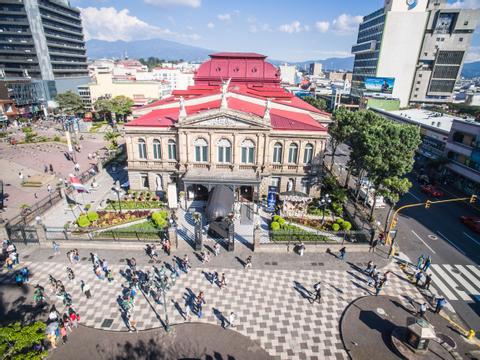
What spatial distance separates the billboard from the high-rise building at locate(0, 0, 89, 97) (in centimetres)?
13750

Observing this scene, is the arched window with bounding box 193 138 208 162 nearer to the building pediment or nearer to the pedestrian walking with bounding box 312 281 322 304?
the building pediment

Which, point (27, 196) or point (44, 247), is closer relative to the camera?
point (44, 247)

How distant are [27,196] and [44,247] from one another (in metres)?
19.9

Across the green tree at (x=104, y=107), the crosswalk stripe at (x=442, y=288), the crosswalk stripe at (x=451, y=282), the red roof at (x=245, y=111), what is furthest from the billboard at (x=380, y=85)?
the crosswalk stripe at (x=442, y=288)

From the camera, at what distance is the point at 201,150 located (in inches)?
1704

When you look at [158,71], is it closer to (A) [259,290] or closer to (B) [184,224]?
(B) [184,224]

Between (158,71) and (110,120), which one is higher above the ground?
(158,71)

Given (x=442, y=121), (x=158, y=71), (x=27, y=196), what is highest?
(x=158, y=71)

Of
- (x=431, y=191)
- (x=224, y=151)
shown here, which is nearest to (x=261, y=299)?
(x=224, y=151)

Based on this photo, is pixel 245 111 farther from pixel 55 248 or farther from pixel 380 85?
pixel 380 85

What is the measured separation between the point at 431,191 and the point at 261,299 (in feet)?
134

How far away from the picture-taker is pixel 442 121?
69.6 m

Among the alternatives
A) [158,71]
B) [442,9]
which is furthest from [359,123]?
[158,71]

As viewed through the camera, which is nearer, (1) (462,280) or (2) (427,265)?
(1) (462,280)
